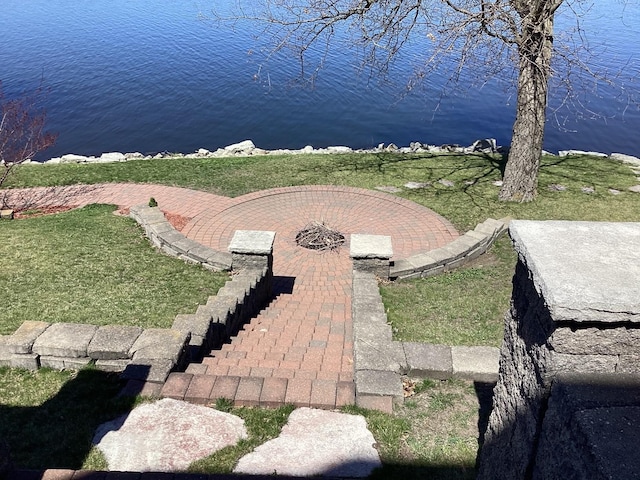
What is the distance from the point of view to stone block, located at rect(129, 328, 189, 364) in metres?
5.20

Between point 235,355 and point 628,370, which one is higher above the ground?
point 628,370

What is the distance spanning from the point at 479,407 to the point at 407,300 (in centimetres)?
329

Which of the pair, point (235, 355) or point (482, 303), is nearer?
point (235, 355)

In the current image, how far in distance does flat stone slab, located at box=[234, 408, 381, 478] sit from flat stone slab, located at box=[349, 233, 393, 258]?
4130 millimetres

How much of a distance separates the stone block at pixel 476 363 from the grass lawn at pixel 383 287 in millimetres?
137

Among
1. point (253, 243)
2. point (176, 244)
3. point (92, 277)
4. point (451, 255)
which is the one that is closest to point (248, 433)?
point (253, 243)

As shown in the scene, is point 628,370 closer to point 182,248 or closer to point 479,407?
point 479,407

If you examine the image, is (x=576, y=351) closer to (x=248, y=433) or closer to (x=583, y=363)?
(x=583, y=363)

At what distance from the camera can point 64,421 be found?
14.6ft

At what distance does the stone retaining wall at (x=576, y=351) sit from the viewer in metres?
2.09

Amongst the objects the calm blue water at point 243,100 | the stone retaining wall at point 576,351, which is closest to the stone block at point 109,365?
the stone retaining wall at point 576,351

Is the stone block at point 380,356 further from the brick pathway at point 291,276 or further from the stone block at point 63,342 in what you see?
the stone block at point 63,342

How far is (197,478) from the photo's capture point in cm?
353

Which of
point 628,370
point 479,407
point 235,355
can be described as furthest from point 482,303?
point 628,370
